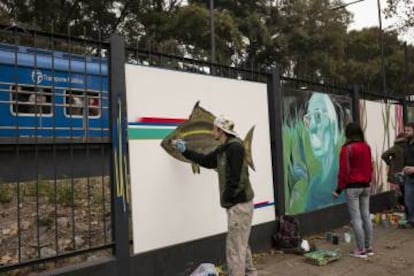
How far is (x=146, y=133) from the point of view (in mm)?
5500

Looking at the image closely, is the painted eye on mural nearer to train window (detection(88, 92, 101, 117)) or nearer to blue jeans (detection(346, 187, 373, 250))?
blue jeans (detection(346, 187, 373, 250))

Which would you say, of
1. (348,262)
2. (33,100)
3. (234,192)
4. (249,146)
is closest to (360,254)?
(348,262)

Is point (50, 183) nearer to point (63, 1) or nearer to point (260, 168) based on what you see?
point (260, 168)

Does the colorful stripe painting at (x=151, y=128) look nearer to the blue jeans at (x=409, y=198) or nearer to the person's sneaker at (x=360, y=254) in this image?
the person's sneaker at (x=360, y=254)

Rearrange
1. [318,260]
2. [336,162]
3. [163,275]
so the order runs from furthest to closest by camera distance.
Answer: [336,162] → [318,260] → [163,275]

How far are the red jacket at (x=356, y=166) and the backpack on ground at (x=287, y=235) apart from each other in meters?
0.92

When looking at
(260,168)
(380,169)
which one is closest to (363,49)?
(380,169)

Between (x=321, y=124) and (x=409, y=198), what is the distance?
2069 mm

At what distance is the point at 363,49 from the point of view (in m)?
42.7

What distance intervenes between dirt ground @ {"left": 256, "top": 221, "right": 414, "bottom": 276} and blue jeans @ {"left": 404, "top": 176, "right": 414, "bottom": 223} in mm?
1116

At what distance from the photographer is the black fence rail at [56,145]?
4.58 metres

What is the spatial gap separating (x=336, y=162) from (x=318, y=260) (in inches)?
114

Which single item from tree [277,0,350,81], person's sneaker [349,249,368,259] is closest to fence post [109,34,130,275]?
person's sneaker [349,249,368,259]

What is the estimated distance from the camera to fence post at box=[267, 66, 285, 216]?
7531 mm
